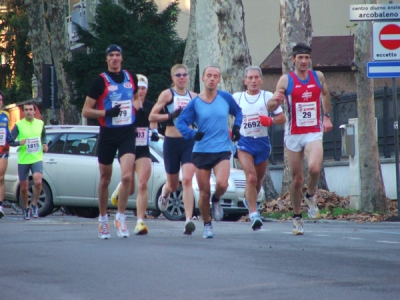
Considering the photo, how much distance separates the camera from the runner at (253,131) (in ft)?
40.3

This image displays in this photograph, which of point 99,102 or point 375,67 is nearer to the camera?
point 99,102

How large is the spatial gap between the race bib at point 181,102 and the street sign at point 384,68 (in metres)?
5.43

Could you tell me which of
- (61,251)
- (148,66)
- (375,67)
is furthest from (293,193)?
(148,66)

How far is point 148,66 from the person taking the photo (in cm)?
2850

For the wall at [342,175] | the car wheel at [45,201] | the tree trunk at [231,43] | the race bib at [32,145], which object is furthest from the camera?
the wall at [342,175]

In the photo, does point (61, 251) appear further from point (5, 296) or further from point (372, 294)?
point (372, 294)

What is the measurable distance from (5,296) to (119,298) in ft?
2.62

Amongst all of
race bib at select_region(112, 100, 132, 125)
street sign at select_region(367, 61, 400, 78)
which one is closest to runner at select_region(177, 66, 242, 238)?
race bib at select_region(112, 100, 132, 125)

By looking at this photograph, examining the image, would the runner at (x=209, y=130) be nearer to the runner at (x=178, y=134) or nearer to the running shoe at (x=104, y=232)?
the runner at (x=178, y=134)

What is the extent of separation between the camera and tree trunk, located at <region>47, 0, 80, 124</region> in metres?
35.7

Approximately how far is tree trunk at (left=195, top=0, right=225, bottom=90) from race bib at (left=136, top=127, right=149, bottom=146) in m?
9.62

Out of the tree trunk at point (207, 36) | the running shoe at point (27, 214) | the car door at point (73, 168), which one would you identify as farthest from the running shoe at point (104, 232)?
the tree trunk at point (207, 36)

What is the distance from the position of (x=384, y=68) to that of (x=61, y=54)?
21470 mm

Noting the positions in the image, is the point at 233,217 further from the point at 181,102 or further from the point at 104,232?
the point at 104,232
